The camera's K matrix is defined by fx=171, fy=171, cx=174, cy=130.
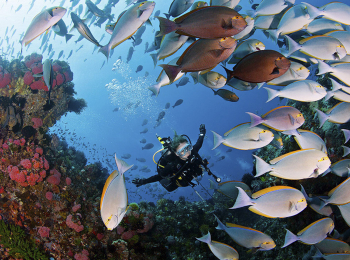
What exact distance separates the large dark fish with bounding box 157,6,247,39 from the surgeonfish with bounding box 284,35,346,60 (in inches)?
52.1

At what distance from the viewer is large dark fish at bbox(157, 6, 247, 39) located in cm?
151

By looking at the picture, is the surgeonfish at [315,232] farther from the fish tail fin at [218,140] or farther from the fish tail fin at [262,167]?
the fish tail fin at [218,140]

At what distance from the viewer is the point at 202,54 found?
160 centimetres

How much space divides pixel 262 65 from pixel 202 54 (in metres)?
0.62

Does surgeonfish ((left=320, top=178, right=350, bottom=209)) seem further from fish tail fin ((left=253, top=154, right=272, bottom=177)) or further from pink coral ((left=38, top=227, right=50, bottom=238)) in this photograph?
pink coral ((left=38, top=227, right=50, bottom=238))

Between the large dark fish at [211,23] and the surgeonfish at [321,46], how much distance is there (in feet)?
4.34

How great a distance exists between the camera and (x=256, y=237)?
96.7 inches

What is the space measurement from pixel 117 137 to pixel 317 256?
232ft

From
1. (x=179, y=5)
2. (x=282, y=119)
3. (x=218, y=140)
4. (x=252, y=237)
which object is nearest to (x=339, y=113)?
(x=282, y=119)

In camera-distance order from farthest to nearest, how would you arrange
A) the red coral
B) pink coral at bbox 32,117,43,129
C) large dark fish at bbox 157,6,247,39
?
1. the red coral
2. pink coral at bbox 32,117,43,129
3. large dark fish at bbox 157,6,247,39

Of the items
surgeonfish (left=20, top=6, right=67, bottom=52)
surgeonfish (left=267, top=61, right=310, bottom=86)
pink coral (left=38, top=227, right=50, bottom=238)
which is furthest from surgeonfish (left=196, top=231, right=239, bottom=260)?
pink coral (left=38, top=227, right=50, bottom=238)

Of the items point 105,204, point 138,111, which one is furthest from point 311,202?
point 138,111

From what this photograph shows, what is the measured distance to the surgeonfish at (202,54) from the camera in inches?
63.1

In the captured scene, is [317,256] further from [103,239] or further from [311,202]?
[103,239]
